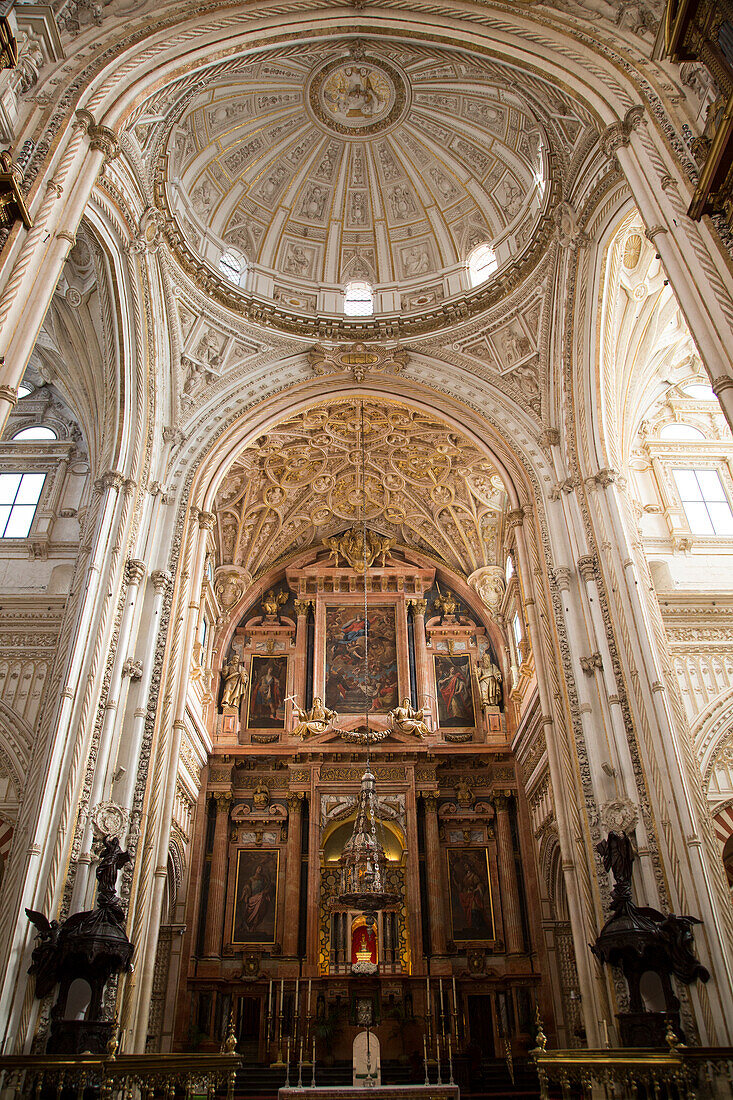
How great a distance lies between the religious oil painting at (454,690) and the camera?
75.6 feet

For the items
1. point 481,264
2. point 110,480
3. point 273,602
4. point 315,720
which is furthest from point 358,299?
point 315,720

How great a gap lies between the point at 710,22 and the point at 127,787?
12.6m

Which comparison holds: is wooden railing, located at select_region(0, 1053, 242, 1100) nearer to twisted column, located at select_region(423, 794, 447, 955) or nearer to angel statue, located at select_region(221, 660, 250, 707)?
twisted column, located at select_region(423, 794, 447, 955)

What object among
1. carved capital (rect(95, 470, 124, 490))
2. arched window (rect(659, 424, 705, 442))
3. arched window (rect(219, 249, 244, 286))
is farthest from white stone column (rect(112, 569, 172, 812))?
arched window (rect(659, 424, 705, 442))

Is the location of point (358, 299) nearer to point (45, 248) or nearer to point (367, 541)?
point (367, 541)

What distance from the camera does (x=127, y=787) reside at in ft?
42.4

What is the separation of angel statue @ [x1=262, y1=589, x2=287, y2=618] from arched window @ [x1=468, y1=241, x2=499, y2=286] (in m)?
11.0

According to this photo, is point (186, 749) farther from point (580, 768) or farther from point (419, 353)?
point (419, 353)

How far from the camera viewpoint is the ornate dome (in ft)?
58.3

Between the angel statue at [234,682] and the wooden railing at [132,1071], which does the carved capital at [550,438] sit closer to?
the angel statue at [234,682]

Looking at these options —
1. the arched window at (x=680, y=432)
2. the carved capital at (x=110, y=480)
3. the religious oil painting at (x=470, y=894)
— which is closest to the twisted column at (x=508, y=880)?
the religious oil painting at (x=470, y=894)

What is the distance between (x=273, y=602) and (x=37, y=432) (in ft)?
28.4

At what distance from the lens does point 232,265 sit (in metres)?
19.7

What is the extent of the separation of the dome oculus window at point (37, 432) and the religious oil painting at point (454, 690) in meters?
12.4
